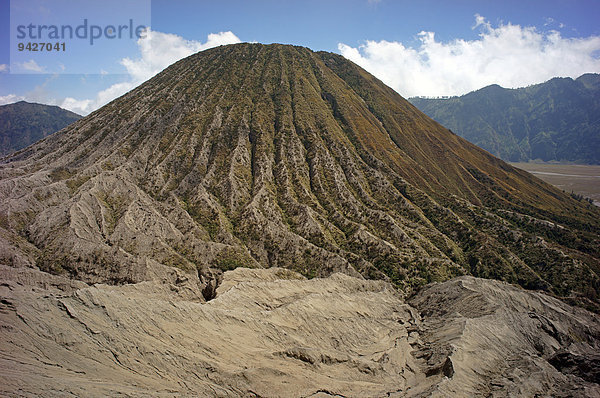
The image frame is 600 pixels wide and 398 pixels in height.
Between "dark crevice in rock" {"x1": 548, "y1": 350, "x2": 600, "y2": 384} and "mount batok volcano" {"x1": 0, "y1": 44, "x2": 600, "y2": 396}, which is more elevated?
"mount batok volcano" {"x1": 0, "y1": 44, "x2": 600, "y2": 396}

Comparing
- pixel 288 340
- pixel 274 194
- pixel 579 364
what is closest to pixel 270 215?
pixel 274 194

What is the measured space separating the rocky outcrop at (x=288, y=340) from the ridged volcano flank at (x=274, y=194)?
8.20m

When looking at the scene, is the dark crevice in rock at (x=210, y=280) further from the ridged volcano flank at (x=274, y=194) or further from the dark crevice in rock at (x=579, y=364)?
the dark crevice in rock at (x=579, y=364)

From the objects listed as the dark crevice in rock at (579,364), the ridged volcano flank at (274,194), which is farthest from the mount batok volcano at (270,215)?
the ridged volcano flank at (274,194)

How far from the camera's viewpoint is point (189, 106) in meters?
92.4

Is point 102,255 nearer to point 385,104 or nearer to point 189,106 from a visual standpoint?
point 189,106

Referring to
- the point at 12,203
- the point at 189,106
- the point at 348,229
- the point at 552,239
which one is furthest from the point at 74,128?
the point at 552,239

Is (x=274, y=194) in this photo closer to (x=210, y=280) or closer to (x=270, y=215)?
(x=270, y=215)

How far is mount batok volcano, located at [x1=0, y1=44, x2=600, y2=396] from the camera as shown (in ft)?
127

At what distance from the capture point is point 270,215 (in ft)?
209

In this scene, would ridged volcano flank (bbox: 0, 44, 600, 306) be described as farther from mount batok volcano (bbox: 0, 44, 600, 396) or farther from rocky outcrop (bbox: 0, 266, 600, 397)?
rocky outcrop (bbox: 0, 266, 600, 397)

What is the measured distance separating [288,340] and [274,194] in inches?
1594

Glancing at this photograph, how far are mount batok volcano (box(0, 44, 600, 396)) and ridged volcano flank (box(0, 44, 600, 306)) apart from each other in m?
0.40

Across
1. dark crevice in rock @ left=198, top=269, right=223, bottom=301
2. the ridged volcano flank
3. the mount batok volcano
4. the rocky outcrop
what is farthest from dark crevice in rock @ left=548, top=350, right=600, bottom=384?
dark crevice in rock @ left=198, top=269, right=223, bottom=301
